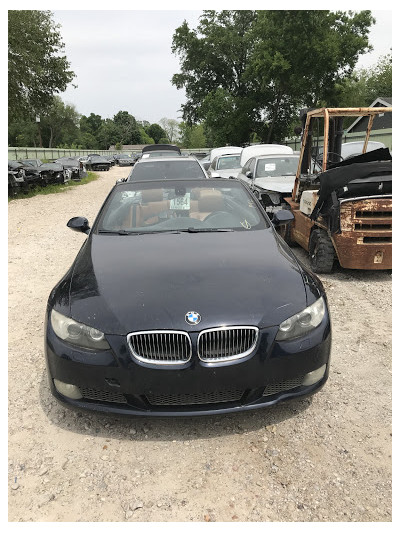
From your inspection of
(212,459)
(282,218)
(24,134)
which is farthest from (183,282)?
(24,134)

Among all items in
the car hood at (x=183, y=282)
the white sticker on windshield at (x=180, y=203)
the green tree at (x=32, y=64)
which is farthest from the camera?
the green tree at (x=32, y=64)

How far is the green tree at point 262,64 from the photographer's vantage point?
28.8m

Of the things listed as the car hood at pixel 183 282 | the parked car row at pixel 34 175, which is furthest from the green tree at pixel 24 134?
the car hood at pixel 183 282

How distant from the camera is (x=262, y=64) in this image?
95.6 feet

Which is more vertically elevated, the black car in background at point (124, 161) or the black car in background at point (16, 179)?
the black car in background at point (124, 161)

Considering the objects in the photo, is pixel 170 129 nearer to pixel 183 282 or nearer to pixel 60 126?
pixel 60 126

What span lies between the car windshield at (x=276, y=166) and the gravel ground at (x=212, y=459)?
705cm

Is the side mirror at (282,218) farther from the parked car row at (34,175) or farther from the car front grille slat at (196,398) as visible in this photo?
the parked car row at (34,175)

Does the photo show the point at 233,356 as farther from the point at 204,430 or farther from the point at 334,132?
the point at 334,132

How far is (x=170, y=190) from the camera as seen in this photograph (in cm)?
445

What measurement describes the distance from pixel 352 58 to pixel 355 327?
3111 centimetres

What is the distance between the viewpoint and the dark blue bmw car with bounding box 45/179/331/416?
2600 millimetres

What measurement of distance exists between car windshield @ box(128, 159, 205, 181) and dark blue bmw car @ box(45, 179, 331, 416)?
526cm

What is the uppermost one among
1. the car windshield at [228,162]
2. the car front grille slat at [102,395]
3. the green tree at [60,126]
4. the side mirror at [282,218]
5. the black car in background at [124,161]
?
the green tree at [60,126]
